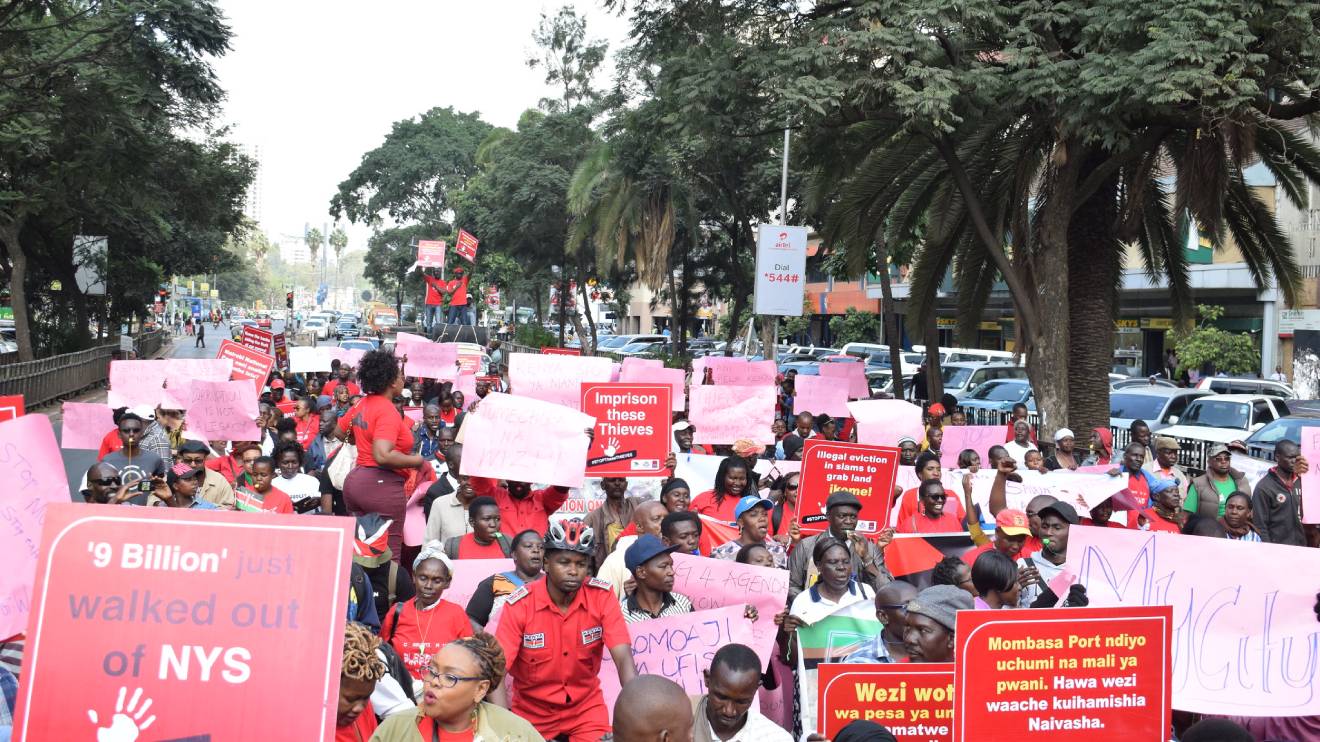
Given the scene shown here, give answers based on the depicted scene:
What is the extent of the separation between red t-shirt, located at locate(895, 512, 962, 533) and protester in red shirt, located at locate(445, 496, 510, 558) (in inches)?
120

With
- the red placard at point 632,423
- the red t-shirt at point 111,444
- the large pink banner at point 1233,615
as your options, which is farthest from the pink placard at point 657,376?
the large pink banner at point 1233,615

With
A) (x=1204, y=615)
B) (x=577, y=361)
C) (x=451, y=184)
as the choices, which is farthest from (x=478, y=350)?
(x=451, y=184)

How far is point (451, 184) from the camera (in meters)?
77.3

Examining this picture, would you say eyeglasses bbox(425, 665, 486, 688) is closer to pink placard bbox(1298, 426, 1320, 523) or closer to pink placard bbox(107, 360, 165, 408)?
pink placard bbox(1298, 426, 1320, 523)

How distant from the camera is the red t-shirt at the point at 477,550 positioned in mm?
7238

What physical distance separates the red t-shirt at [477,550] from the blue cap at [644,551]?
1.37 m

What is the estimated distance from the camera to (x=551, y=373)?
45.4ft

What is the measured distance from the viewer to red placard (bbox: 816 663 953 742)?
4887mm

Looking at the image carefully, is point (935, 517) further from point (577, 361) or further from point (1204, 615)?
point (577, 361)

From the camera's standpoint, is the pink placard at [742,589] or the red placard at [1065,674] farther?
the pink placard at [742,589]

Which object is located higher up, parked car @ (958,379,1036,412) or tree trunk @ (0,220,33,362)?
tree trunk @ (0,220,33,362)

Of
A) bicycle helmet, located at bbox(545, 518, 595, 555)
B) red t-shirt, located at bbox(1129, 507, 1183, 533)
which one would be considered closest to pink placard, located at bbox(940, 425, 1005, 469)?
red t-shirt, located at bbox(1129, 507, 1183, 533)

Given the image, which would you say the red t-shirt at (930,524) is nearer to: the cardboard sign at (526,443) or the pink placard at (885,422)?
the cardboard sign at (526,443)

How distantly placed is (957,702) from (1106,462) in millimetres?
9215
